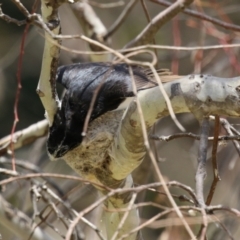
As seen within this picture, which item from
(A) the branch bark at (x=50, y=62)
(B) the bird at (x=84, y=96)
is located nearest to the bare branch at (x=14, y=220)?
(B) the bird at (x=84, y=96)

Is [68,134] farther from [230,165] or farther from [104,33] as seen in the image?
[230,165]

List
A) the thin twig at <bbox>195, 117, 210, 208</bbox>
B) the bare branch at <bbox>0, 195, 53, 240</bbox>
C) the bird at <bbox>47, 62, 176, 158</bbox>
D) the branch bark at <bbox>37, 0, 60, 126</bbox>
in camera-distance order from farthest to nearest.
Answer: the bare branch at <bbox>0, 195, 53, 240</bbox>
the bird at <bbox>47, 62, 176, 158</bbox>
the branch bark at <bbox>37, 0, 60, 126</bbox>
the thin twig at <bbox>195, 117, 210, 208</bbox>

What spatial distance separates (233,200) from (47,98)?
69.9 inches

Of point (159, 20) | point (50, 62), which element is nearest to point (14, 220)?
point (50, 62)

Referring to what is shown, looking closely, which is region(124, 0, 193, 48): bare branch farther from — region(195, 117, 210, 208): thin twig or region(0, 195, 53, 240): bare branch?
region(195, 117, 210, 208): thin twig

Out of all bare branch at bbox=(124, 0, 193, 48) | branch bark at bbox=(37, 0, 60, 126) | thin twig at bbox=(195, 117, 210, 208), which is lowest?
bare branch at bbox=(124, 0, 193, 48)

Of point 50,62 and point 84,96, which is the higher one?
point 50,62

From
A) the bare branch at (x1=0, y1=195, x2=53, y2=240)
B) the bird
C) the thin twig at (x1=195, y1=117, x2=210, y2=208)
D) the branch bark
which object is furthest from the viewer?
the bare branch at (x1=0, y1=195, x2=53, y2=240)

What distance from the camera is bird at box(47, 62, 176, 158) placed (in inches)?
61.3

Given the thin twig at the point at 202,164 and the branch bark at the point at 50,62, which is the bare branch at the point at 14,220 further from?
the thin twig at the point at 202,164

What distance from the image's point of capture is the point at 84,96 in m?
1.66

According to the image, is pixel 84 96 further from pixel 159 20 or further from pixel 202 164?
pixel 202 164

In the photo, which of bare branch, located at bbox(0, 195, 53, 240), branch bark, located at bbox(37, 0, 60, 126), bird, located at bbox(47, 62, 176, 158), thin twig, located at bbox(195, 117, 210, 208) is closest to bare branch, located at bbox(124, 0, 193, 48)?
bird, located at bbox(47, 62, 176, 158)

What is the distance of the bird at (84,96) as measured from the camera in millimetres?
1558
